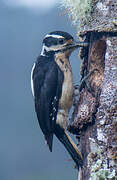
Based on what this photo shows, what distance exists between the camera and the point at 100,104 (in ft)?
11.2

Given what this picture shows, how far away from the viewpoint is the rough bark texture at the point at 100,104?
334cm

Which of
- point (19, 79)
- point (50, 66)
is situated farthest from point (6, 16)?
point (50, 66)

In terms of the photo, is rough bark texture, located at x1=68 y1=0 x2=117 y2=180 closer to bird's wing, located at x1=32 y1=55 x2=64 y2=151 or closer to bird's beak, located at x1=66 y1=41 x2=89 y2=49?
bird's beak, located at x1=66 y1=41 x2=89 y2=49

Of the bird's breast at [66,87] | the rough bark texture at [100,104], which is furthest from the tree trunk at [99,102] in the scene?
the bird's breast at [66,87]

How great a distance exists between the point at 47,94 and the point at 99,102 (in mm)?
615

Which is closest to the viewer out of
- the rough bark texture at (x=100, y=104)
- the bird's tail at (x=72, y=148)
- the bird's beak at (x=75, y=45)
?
the rough bark texture at (x=100, y=104)

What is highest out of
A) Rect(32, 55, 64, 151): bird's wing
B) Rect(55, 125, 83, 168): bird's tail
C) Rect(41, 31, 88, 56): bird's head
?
Rect(41, 31, 88, 56): bird's head

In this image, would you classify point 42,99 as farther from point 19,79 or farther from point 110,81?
point 19,79

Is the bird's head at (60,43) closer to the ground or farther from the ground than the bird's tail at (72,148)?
farther from the ground

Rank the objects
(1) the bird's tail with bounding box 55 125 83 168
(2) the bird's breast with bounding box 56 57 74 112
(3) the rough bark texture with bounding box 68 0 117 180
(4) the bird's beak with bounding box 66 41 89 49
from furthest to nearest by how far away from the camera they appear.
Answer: (2) the bird's breast with bounding box 56 57 74 112 → (4) the bird's beak with bounding box 66 41 89 49 → (1) the bird's tail with bounding box 55 125 83 168 → (3) the rough bark texture with bounding box 68 0 117 180

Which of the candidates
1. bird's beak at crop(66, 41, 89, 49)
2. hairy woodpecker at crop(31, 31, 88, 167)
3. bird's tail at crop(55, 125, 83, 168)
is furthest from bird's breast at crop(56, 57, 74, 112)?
bird's tail at crop(55, 125, 83, 168)

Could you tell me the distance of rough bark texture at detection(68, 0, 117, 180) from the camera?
3336mm

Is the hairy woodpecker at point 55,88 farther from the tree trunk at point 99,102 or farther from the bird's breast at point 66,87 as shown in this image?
the tree trunk at point 99,102

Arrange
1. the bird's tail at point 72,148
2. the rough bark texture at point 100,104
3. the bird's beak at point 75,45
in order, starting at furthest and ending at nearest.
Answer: the bird's beak at point 75,45 < the bird's tail at point 72,148 < the rough bark texture at point 100,104
